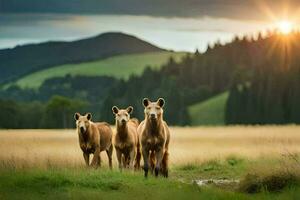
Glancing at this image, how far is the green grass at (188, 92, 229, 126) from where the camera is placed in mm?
137750

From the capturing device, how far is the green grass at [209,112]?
138 meters

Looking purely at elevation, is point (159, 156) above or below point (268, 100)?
above

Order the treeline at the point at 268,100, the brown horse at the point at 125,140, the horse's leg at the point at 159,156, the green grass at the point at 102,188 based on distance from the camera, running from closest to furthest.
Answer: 1. the green grass at the point at 102,188
2. the horse's leg at the point at 159,156
3. the brown horse at the point at 125,140
4. the treeline at the point at 268,100

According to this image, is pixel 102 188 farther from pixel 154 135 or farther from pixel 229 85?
pixel 229 85

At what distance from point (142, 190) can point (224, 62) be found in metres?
164

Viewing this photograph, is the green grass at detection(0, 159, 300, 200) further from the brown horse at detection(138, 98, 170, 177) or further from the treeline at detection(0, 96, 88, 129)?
the treeline at detection(0, 96, 88, 129)

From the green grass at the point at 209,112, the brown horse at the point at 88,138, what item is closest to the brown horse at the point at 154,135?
the brown horse at the point at 88,138

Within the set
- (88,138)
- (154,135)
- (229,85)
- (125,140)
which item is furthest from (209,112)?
(154,135)

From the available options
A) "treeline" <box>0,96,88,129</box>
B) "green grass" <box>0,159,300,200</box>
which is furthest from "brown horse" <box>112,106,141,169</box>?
"treeline" <box>0,96,88,129</box>

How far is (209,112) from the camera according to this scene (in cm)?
14500

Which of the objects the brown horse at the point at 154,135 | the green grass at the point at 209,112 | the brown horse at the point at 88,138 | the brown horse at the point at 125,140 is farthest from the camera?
the green grass at the point at 209,112

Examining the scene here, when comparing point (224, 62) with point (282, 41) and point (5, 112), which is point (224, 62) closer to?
point (282, 41)

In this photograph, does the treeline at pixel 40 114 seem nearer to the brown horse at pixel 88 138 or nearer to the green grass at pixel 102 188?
the brown horse at pixel 88 138

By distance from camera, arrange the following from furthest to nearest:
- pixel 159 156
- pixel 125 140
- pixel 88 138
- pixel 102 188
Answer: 1. pixel 88 138
2. pixel 125 140
3. pixel 159 156
4. pixel 102 188
